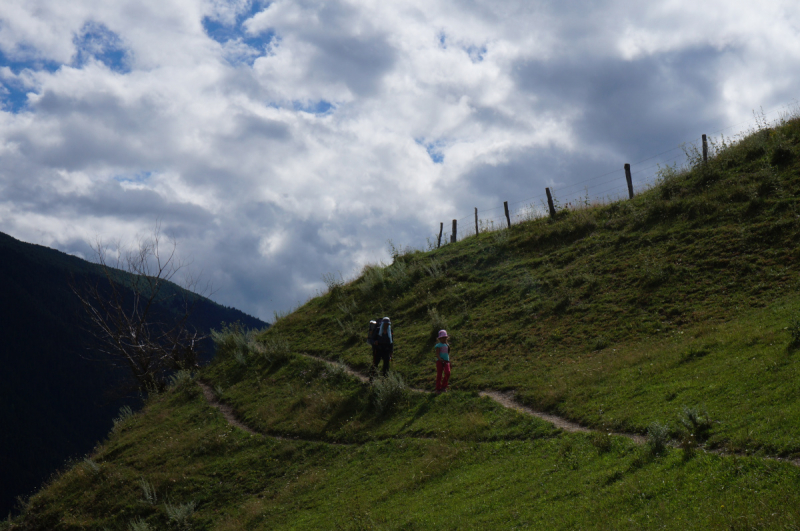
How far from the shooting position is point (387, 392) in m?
15.0

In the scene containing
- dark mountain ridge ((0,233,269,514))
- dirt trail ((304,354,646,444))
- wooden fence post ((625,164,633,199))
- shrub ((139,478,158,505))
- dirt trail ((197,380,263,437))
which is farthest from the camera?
dark mountain ridge ((0,233,269,514))

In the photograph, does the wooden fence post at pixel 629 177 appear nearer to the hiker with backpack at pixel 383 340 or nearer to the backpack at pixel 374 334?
the hiker with backpack at pixel 383 340

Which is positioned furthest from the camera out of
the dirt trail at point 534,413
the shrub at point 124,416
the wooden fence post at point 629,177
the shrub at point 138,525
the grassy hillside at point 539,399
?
the wooden fence post at point 629,177

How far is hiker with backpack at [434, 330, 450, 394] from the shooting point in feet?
47.3

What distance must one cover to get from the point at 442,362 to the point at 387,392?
197 cm

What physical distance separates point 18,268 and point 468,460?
15200 cm

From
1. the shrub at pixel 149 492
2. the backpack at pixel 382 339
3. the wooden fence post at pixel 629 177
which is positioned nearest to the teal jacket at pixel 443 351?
the backpack at pixel 382 339

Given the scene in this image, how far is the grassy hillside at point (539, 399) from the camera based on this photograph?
671cm

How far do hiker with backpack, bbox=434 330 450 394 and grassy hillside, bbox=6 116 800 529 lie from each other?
1.51 ft

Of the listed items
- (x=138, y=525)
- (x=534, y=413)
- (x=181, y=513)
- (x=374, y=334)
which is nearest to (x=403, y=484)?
(x=534, y=413)

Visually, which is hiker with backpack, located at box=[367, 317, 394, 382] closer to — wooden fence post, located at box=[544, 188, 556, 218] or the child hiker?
the child hiker

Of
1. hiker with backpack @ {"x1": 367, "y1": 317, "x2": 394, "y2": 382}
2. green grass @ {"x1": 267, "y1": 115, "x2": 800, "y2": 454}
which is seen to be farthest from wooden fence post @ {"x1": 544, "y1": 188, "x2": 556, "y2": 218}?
hiker with backpack @ {"x1": 367, "y1": 317, "x2": 394, "y2": 382}

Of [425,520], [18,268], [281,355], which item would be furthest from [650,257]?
[18,268]

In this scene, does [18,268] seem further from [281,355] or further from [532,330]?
[532,330]
